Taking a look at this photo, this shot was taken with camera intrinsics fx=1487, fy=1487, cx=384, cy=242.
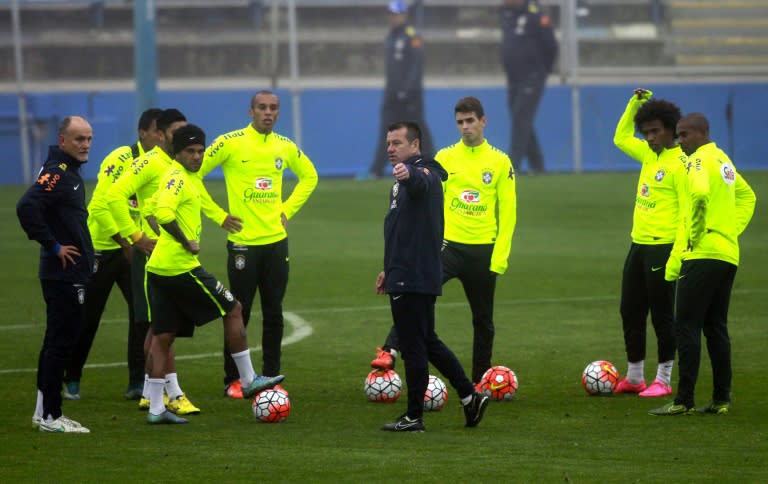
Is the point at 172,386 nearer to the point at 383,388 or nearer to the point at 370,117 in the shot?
the point at 383,388

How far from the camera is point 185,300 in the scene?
10562mm

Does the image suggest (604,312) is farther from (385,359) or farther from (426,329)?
(426,329)

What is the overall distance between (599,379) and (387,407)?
1.69 metres

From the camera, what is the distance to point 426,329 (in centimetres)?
1001

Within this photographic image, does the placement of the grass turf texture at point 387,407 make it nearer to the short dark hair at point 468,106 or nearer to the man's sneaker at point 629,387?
the man's sneaker at point 629,387

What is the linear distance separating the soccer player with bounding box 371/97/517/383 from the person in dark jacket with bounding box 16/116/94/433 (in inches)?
111

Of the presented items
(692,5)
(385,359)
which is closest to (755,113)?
(692,5)

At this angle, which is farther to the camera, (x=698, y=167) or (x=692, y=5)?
(x=692, y=5)

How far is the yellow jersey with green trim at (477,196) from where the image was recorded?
1188 centimetres

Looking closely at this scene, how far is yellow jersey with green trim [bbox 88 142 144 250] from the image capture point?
36.7ft

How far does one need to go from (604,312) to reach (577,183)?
46.1 ft

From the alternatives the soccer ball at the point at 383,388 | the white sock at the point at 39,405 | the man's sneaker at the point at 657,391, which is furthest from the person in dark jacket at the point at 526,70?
the white sock at the point at 39,405

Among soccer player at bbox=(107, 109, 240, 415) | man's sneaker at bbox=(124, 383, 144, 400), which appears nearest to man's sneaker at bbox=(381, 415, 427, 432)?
soccer player at bbox=(107, 109, 240, 415)

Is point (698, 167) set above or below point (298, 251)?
above
